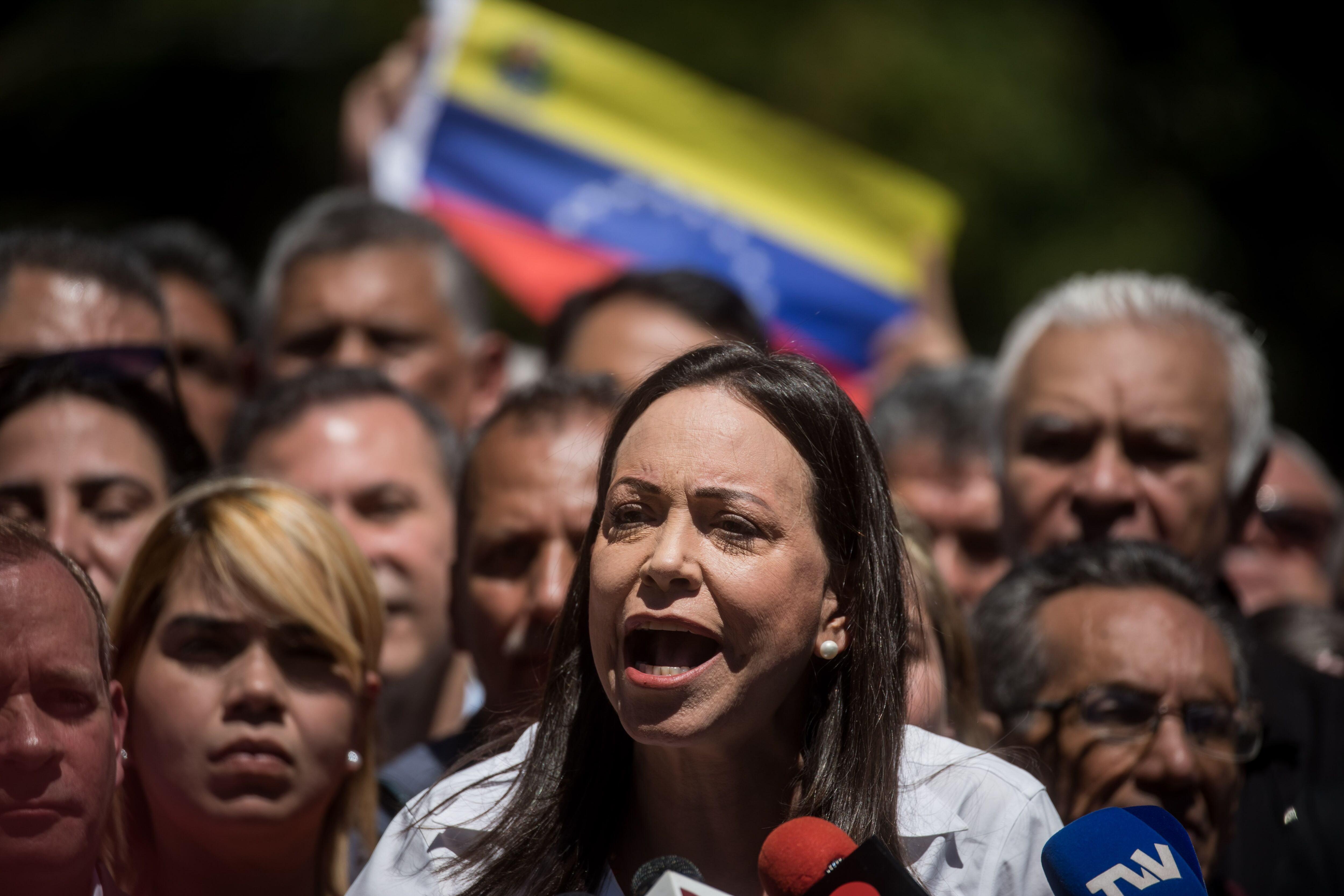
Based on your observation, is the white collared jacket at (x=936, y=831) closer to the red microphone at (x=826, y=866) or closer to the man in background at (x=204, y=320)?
the red microphone at (x=826, y=866)

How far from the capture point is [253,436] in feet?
15.7

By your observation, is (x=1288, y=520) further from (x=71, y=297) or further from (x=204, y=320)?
(x=71, y=297)

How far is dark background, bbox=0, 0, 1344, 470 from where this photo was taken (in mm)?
11523

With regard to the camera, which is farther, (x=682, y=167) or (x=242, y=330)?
(x=682, y=167)

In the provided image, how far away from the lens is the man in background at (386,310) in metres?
5.59

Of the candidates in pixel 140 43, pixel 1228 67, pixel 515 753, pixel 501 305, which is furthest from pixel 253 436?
pixel 1228 67

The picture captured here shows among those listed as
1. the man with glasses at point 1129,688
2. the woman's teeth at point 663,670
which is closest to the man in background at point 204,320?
the man with glasses at point 1129,688

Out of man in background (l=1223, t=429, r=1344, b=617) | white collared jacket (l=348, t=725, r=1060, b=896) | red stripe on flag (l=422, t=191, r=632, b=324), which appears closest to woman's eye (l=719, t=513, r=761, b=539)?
white collared jacket (l=348, t=725, r=1060, b=896)

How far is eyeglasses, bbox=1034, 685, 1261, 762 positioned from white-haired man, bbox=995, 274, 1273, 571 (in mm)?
665

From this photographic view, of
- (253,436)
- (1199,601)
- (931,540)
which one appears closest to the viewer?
(1199,601)

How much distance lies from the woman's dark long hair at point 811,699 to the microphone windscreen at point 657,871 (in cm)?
36

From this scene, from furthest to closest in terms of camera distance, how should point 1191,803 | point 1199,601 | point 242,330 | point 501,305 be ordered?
point 501,305 → point 242,330 → point 1199,601 → point 1191,803

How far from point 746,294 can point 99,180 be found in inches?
278

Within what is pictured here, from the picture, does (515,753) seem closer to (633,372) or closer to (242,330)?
(633,372)
